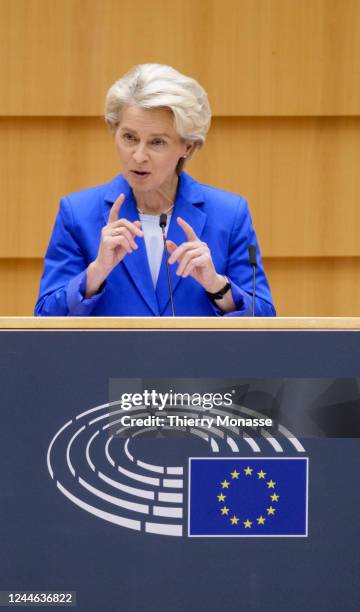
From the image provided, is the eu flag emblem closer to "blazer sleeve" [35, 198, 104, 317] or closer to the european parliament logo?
the european parliament logo

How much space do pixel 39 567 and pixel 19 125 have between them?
7.56 ft

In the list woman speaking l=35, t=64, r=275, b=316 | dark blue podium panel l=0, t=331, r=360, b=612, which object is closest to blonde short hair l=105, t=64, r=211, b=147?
woman speaking l=35, t=64, r=275, b=316

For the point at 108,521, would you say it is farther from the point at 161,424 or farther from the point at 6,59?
the point at 6,59

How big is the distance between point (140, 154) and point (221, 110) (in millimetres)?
1272

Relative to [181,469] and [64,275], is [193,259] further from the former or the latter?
[181,469]

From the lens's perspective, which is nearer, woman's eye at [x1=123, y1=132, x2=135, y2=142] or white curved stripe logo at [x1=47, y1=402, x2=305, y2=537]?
white curved stripe logo at [x1=47, y1=402, x2=305, y2=537]

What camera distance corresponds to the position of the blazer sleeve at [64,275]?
2518 mm

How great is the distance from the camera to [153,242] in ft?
9.14

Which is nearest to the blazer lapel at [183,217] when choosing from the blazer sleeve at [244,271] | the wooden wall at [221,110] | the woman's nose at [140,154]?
the blazer sleeve at [244,271]

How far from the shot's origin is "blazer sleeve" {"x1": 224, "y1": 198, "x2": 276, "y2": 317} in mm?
2627

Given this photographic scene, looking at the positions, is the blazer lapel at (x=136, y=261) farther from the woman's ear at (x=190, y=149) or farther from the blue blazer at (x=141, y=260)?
the woman's ear at (x=190, y=149)

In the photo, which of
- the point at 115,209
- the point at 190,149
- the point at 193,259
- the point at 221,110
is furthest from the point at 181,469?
the point at 221,110

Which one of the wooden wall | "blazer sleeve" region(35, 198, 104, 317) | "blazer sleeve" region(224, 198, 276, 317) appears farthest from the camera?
the wooden wall

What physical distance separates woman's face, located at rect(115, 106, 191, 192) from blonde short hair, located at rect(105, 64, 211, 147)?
2cm
